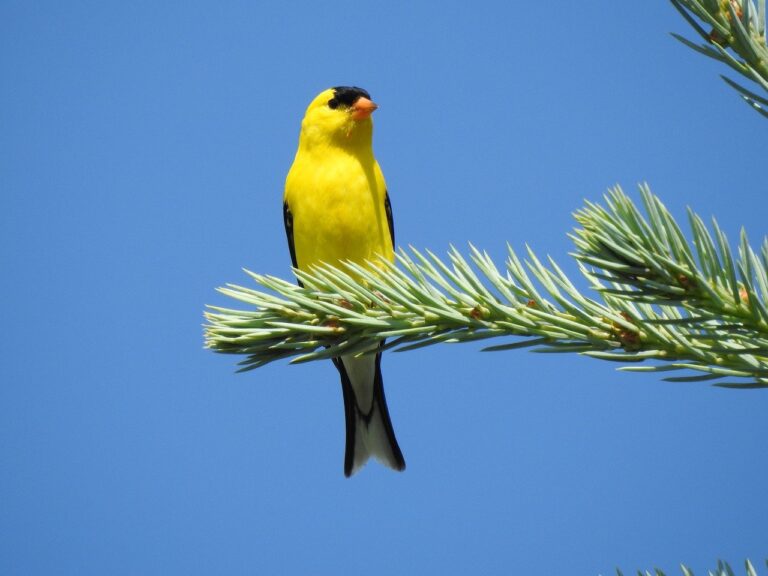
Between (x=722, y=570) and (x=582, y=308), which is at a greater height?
(x=582, y=308)

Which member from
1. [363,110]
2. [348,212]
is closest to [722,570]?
[348,212]

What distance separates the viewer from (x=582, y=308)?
0.98 m

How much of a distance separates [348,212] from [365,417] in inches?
34.0

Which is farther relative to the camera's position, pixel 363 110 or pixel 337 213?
pixel 363 110

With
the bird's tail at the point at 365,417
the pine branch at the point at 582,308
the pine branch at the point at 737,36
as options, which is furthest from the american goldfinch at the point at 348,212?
the pine branch at the point at 737,36

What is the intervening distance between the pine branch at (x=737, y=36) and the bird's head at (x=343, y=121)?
2662mm

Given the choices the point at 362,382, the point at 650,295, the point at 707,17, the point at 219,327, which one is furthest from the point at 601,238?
the point at 362,382

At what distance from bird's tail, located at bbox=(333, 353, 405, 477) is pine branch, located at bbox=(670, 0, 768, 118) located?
236 centimetres

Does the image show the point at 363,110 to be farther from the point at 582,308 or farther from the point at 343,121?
the point at 582,308

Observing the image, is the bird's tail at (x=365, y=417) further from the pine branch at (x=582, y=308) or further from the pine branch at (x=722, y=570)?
the pine branch at (x=722, y=570)

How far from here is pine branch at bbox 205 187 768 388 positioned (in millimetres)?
791

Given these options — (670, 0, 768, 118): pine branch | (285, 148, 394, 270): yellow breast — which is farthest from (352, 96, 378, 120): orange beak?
(670, 0, 768, 118): pine branch

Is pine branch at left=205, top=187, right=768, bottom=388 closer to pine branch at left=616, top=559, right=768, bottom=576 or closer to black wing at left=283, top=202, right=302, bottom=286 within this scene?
pine branch at left=616, top=559, right=768, bottom=576

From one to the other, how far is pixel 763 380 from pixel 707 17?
390mm
